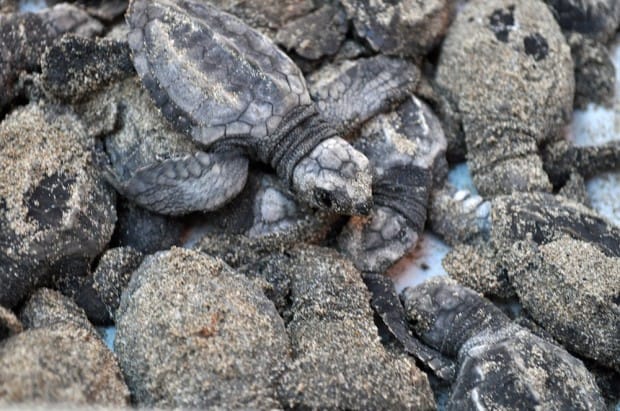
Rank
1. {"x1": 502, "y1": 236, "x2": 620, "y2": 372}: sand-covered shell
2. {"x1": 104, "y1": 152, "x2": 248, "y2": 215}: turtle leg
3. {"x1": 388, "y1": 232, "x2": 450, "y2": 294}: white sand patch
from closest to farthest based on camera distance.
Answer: {"x1": 502, "y1": 236, "x2": 620, "y2": 372}: sand-covered shell → {"x1": 104, "y1": 152, "x2": 248, "y2": 215}: turtle leg → {"x1": 388, "y1": 232, "x2": 450, "y2": 294}: white sand patch

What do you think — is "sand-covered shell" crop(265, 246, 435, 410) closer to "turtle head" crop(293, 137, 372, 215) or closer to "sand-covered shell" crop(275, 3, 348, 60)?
"turtle head" crop(293, 137, 372, 215)

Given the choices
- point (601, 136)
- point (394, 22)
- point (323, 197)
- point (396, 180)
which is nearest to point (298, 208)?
point (323, 197)

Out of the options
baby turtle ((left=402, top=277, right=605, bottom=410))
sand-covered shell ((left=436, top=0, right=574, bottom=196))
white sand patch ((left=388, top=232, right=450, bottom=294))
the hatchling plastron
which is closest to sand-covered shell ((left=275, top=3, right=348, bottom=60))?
the hatchling plastron

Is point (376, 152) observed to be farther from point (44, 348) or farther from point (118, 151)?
point (44, 348)

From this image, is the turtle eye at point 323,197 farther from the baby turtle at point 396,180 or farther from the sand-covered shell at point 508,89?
the sand-covered shell at point 508,89

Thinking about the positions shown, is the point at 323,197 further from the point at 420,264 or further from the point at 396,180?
the point at 420,264

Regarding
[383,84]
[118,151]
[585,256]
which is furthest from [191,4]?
[585,256]
